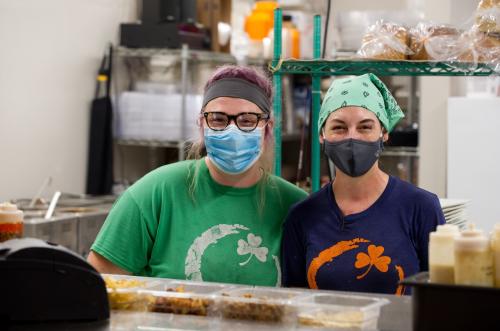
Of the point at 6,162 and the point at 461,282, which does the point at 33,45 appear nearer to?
the point at 6,162

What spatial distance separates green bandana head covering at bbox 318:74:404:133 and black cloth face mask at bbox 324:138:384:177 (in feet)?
0.35

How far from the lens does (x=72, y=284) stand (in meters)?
1.82

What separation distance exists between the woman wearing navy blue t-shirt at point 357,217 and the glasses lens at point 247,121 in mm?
207

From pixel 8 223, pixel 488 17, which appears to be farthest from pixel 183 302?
pixel 488 17

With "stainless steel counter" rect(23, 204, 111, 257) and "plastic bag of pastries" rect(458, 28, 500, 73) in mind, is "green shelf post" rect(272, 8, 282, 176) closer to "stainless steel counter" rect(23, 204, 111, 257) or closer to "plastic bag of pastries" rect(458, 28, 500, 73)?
"plastic bag of pastries" rect(458, 28, 500, 73)

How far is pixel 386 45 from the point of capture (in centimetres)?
310

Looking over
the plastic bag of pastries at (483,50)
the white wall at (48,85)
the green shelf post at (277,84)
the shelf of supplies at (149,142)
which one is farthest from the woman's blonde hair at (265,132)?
the shelf of supplies at (149,142)

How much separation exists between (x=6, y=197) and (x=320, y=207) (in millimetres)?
3277

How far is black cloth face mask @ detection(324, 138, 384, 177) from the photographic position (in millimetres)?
2504

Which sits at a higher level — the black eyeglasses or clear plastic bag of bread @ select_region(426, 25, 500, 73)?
clear plastic bag of bread @ select_region(426, 25, 500, 73)

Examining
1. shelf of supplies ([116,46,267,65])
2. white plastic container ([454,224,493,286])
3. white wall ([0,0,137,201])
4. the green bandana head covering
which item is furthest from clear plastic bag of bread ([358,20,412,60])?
shelf of supplies ([116,46,267,65])

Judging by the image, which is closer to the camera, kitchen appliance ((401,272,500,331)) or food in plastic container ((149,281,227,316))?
kitchen appliance ((401,272,500,331))

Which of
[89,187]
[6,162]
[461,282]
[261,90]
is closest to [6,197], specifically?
[6,162]

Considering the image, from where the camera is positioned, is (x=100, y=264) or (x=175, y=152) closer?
(x=100, y=264)
